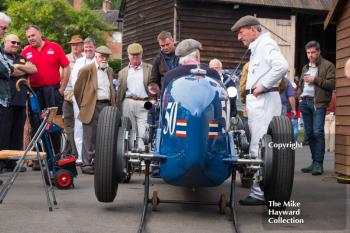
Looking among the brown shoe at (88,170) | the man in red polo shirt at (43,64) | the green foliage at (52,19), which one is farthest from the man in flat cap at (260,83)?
the green foliage at (52,19)

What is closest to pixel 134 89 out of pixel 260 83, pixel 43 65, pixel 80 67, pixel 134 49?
pixel 134 49

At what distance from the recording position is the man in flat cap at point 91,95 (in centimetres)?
A: 968

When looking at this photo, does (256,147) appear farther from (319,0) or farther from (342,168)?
(319,0)

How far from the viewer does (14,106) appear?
30.3 feet

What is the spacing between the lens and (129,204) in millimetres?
6602

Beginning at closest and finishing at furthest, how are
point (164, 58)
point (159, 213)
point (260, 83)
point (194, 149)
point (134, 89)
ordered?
1. point (194, 149)
2. point (159, 213)
3. point (260, 83)
4. point (164, 58)
5. point (134, 89)

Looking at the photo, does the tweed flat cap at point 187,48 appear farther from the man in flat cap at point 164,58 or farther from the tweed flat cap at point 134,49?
the tweed flat cap at point 134,49

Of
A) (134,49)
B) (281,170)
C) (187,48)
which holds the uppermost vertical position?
(134,49)

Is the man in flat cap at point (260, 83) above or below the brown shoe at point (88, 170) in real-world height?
above

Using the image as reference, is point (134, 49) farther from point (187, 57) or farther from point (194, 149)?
point (194, 149)

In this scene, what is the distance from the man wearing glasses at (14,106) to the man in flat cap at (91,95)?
918mm

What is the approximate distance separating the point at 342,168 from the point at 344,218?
10.2 feet

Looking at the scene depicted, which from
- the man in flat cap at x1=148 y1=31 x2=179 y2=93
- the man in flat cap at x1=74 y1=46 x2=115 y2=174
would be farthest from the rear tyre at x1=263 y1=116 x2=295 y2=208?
the man in flat cap at x1=74 y1=46 x2=115 y2=174

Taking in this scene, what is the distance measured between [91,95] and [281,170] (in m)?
4.64
